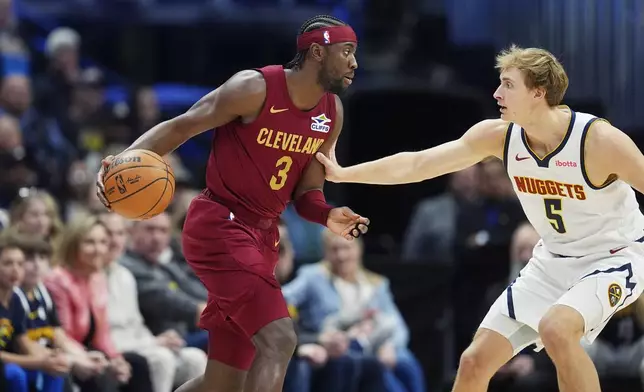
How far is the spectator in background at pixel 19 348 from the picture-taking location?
7.48 metres

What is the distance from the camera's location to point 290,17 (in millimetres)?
12648

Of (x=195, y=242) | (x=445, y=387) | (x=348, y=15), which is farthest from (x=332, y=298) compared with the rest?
(x=348, y=15)

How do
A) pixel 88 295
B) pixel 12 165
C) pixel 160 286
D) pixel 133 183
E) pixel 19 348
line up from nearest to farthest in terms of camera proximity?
pixel 133 183 < pixel 19 348 < pixel 88 295 < pixel 160 286 < pixel 12 165

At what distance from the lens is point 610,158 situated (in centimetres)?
593

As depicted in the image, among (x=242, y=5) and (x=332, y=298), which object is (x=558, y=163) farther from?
(x=242, y=5)

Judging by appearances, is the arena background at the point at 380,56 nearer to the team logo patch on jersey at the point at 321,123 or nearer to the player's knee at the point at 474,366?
the team logo patch on jersey at the point at 321,123

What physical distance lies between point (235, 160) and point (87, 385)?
97.1 inches

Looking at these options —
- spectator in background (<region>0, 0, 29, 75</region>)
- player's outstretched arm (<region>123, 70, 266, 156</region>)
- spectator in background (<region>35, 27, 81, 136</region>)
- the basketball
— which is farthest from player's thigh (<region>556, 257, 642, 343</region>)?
spectator in background (<region>0, 0, 29, 75</region>)

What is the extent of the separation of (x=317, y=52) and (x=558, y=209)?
1456mm

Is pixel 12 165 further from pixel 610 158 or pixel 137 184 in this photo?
pixel 610 158

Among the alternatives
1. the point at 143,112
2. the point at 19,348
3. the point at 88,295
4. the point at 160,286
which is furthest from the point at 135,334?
the point at 143,112

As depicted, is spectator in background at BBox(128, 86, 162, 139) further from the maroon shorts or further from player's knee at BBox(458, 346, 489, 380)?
player's knee at BBox(458, 346, 489, 380)

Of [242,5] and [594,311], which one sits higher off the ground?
[242,5]

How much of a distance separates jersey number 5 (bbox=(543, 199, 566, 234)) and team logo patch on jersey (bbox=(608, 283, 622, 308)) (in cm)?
40
